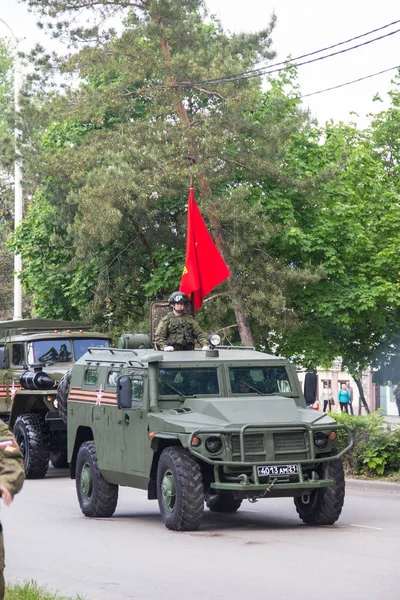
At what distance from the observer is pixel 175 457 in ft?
40.7

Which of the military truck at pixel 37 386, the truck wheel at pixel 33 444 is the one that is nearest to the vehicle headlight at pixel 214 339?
the military truck at pixel 37 386

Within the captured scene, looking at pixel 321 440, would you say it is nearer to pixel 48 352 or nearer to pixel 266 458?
pixel 266 458

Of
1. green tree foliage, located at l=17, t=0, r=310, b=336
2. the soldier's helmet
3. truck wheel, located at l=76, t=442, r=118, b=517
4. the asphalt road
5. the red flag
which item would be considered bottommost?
the asphalt road

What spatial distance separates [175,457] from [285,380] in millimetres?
2037

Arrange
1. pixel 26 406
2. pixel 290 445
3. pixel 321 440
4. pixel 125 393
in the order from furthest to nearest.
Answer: pixel 26 406, pixel 125 393, pixel 321 440, pixel 290 445

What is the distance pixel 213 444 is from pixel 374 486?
19.7 ft

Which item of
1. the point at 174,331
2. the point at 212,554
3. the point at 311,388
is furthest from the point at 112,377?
the point at 212,554

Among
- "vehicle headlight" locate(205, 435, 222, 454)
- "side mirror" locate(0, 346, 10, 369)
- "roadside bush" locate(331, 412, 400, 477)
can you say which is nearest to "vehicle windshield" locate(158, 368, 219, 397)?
"vehicle headlight" locate(205, 435, 222, 454)

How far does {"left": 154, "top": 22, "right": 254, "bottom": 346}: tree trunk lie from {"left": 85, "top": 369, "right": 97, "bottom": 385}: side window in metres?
12.2

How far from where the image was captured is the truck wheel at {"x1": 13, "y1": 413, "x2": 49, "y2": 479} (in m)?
20.4

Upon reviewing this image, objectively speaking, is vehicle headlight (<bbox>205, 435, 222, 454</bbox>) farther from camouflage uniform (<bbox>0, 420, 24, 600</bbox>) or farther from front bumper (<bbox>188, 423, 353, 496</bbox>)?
camouflage uniform (<bbox>0, 420, 24, 600</bbox>)

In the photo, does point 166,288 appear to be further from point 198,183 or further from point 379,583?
point 379,583

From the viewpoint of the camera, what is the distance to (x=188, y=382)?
1352 cm

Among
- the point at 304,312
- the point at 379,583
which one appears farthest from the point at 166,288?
the point at 379,583
